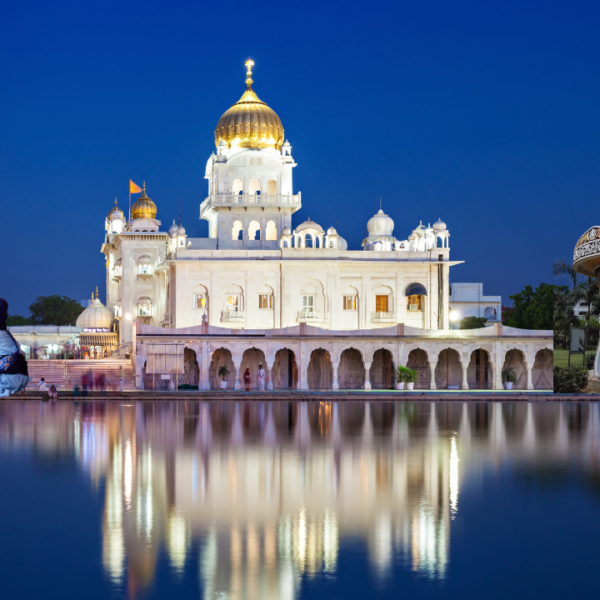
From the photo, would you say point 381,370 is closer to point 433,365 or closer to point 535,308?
point 433,365

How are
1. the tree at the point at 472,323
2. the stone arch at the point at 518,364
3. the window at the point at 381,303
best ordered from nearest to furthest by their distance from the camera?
the stone arch at the point at 518,364
the window at the point at 381,303
the tree at the point at 472,323

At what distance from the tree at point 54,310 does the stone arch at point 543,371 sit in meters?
52.8

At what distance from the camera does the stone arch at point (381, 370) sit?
45.8 meters

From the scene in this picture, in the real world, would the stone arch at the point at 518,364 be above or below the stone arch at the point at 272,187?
below

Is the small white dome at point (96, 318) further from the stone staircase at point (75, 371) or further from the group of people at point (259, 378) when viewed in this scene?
the group of people at point (259, 378)

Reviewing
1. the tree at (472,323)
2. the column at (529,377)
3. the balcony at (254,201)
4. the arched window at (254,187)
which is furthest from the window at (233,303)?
the tree at (472,323)

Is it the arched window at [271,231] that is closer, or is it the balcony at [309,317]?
the balcony at [309,317]

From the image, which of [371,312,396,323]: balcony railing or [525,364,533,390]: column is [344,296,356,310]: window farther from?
[525,364,533,390]: column

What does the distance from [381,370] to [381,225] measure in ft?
33.5

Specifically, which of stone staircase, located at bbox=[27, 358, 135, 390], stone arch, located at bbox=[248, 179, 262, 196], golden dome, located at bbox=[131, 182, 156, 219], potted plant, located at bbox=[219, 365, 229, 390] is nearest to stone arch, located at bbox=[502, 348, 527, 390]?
potted plant, located at bbox=[219, 365, 229, 390]

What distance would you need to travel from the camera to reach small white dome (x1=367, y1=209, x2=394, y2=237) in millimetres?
52531

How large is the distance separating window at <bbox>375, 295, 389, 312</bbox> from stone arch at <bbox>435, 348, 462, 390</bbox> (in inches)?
172

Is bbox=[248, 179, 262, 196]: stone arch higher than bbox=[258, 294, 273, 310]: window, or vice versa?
bbox=[248, 179, 262, 196]: stone arch

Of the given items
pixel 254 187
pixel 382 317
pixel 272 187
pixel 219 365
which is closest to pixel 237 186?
pixel 254 187
